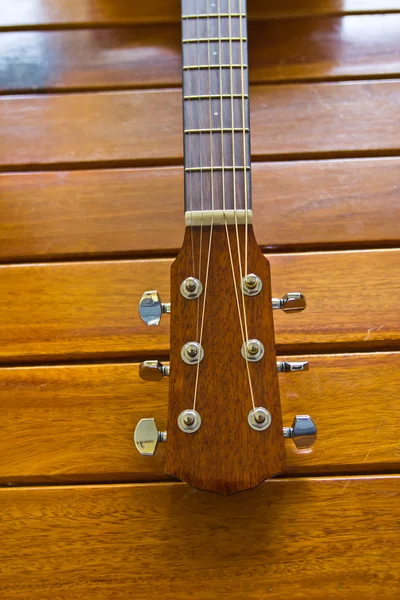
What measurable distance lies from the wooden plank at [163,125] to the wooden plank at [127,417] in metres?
0.33

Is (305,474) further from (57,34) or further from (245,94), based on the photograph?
(57,34)

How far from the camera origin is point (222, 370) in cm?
67

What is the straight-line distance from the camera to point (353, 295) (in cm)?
85

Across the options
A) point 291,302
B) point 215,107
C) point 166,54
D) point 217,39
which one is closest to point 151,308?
point 291,302

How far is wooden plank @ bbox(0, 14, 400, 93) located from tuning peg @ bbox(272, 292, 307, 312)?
448 millimetres

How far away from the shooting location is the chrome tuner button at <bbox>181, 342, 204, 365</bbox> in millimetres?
667

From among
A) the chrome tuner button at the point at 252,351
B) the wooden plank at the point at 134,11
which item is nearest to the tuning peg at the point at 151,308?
the chrome tuner button at the point at 252,351

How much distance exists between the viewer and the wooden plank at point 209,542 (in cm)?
74

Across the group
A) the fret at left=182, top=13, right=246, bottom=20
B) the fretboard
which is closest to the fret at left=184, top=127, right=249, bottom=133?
the fretboard

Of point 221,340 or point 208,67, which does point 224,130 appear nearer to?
point 208,67

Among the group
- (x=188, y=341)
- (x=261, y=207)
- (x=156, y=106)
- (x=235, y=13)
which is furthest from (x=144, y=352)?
(x=235, y=13)

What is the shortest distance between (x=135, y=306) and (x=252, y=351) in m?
0.25

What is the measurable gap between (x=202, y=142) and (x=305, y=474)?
46 centimetres

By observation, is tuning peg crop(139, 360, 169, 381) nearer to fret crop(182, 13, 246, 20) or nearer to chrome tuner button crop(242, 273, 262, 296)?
chrome tuner button crop(242, 273, 262, 296)
